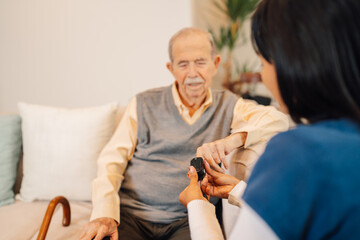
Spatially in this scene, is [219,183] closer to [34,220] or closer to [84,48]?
[34,220]

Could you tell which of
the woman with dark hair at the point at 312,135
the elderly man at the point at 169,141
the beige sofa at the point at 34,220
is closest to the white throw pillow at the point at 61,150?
the beige sofa at the point at 34,220

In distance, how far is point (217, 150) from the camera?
3.18 ft

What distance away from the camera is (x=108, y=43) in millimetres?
2180

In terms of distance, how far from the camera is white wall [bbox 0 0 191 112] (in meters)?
2.12

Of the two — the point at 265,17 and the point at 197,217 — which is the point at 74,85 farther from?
the point at 265,17

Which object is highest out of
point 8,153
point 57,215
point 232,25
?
point 232,25

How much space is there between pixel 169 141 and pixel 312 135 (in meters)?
0.81

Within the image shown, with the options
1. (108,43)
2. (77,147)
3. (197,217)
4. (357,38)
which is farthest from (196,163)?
(108,43)

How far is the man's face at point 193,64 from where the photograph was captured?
130 cm

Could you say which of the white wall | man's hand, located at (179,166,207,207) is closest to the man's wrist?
man's hand, located at (179,166,207,207)

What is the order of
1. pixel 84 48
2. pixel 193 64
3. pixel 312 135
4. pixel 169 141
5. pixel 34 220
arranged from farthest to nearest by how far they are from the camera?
pixel 84 48 → pixel 34 220 → pixel 193 64 → pixel 169 141 → pixel 312 135

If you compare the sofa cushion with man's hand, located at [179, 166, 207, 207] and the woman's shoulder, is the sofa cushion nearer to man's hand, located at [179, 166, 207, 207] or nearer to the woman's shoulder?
man's hand, located at [179, 166, 207, 207]

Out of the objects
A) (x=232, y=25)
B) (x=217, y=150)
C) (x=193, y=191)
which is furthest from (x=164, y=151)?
(x=232, y=25)

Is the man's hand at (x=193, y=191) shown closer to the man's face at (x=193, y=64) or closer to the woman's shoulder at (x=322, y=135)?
the woman's shoulder at (x=322, y=135)
